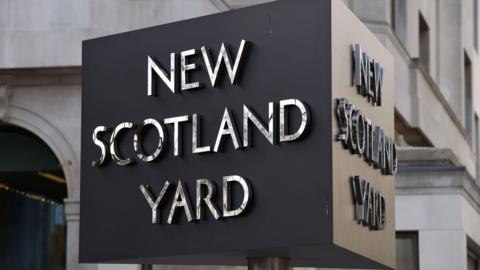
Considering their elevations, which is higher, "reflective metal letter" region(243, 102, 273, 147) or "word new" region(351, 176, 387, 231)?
"reflective metal letter" region(243, 102, 273, 147)

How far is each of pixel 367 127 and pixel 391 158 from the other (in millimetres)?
1022

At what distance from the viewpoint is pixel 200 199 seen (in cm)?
Answer: 1742

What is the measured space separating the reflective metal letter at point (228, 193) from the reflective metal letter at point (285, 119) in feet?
2.30

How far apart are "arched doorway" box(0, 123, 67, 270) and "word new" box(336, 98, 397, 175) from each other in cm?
1161

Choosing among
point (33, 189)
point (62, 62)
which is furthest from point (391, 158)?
point (33, 189)

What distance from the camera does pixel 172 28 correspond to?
1811cm

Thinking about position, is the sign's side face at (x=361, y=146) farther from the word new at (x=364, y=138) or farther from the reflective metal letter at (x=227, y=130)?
the reflective metal letter at (x=227, y=130)

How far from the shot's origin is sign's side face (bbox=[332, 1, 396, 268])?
54.9 feet

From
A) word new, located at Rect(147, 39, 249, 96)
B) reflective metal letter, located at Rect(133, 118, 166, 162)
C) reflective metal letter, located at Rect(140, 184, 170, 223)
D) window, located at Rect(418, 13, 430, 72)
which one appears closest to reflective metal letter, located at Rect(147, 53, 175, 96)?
word new, located at Rect(147, 39, 249, 96)

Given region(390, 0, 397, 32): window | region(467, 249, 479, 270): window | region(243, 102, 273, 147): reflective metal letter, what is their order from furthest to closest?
region(390, 0, 397, 32): window → region(467, 249, 479, 270): window → region(243, 102, 273, 147): reflective metal letter

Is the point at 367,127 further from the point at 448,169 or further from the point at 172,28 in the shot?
the point at 448,169

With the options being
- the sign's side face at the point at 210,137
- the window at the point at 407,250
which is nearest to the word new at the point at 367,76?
the sign's side face at the point at 210,137

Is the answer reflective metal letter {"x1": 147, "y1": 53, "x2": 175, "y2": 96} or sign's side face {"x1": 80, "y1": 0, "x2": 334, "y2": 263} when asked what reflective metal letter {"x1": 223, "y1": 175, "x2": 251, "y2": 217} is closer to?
sign's side face {"x1": 80, "y1": 0, "x2": 334, "y2": 263}

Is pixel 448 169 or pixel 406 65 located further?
pixel 406 65
